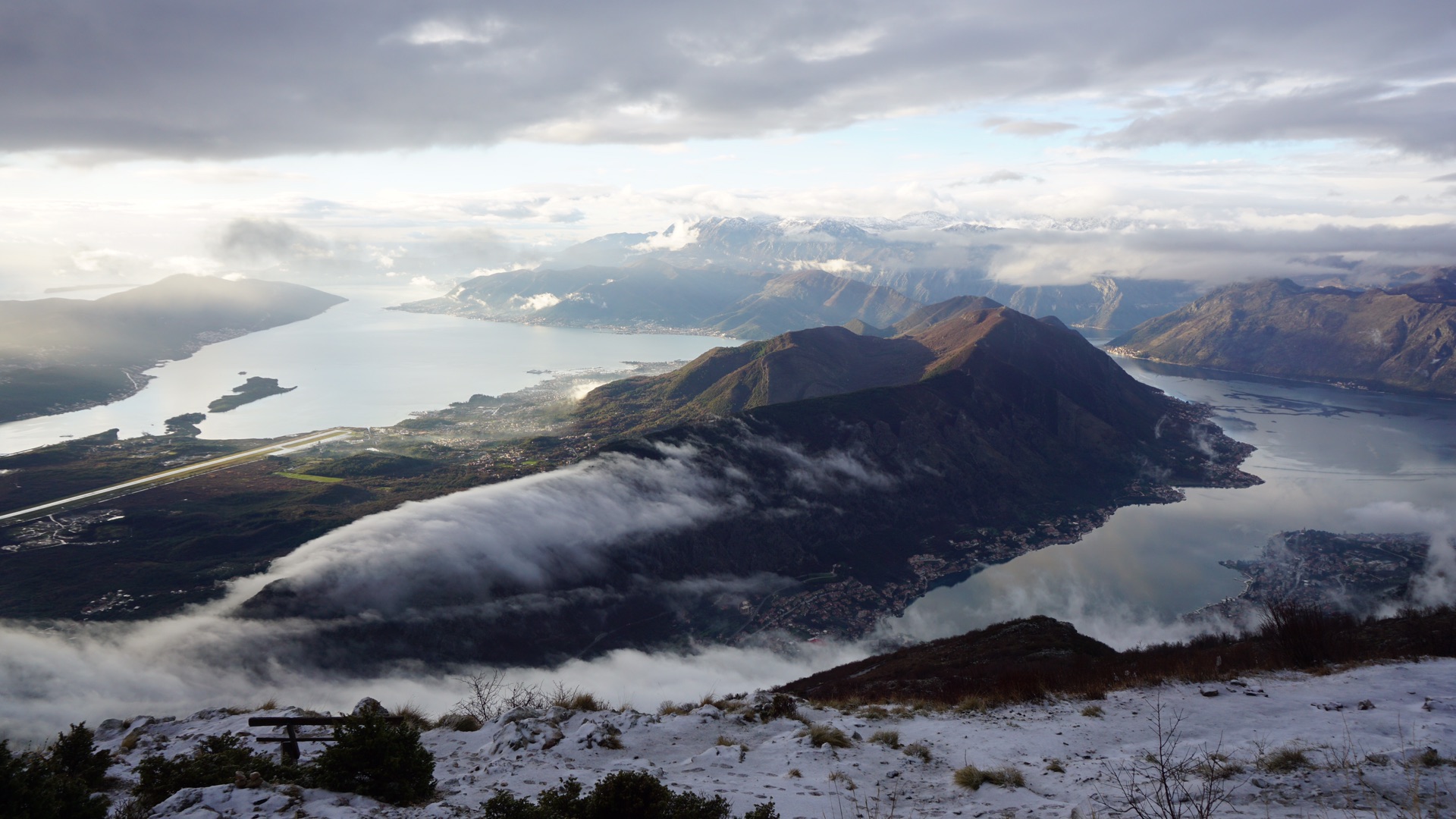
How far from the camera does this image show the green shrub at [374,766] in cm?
1046

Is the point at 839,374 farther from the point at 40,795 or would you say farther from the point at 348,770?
the point at 40,795

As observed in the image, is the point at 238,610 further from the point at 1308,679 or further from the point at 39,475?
the point at 39,475

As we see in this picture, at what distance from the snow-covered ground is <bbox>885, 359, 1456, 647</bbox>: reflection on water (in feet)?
245

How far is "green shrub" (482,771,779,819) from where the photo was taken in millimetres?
8883

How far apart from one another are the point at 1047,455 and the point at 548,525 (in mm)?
114832

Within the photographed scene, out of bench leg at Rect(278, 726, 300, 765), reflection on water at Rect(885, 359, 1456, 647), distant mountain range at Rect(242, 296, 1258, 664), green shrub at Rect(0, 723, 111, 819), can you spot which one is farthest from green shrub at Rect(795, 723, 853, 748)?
reflection on water at Rect(885, 359, 1456, 647)

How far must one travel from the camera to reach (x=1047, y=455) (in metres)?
144

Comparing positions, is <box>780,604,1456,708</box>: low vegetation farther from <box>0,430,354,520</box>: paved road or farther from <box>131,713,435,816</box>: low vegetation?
<box>0,430,354,520</box>: paved road

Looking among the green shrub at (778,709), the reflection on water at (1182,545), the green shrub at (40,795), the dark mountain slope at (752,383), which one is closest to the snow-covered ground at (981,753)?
the green shrub at (778,709)

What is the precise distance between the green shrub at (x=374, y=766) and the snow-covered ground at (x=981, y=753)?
0.34m

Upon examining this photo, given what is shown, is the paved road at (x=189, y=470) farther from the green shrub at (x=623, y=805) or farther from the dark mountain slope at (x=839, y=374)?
the green shrub at (x=623, y=805)

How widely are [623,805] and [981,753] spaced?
7.62 metres

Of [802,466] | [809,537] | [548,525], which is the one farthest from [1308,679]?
[802,466]

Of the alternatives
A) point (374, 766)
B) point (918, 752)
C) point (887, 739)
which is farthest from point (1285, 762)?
point (374, 766)
